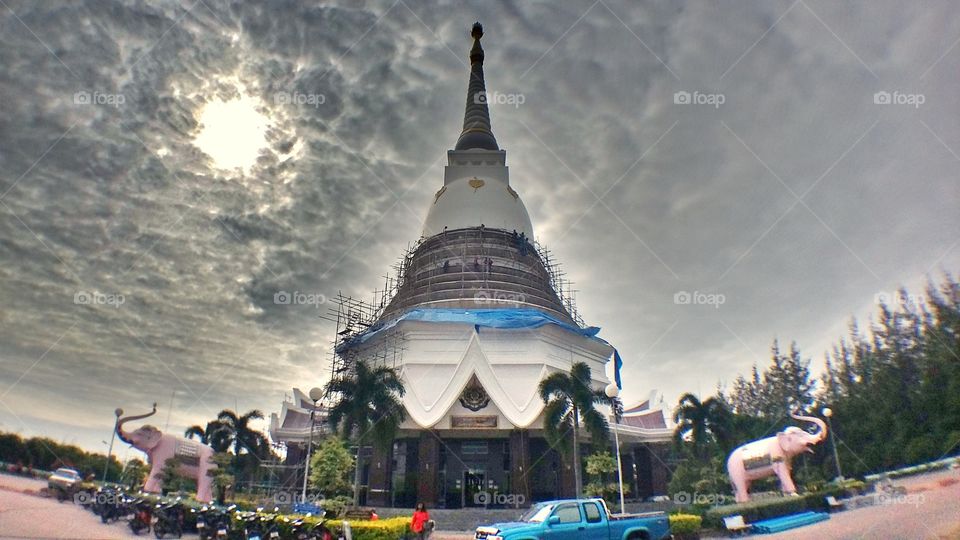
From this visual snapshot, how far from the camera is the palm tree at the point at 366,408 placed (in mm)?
25312

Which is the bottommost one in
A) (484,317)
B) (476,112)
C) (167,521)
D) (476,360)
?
(167,521)

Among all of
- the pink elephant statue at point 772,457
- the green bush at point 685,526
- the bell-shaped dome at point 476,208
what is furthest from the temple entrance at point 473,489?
the bell-shaped dome at point 476,208

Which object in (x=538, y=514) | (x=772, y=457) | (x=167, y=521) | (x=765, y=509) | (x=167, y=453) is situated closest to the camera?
(x=538, y=514)

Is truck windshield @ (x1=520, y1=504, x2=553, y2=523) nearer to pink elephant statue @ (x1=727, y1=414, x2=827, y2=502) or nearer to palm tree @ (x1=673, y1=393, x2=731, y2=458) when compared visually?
pink elephant statue @ (x1=727, y1=414, x2=827, y2=502)

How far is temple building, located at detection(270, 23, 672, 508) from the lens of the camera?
1184 inches

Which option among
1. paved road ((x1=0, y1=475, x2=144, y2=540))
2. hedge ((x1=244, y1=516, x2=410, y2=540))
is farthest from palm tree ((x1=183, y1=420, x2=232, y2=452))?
hedge ((x1=244, y1=516, x2=410, y2=540))

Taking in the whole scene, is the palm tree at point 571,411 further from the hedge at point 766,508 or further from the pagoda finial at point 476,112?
the pagoda finial at point 476,112

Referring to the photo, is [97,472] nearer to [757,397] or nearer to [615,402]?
[615,402]

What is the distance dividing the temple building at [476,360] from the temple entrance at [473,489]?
6 centimetres

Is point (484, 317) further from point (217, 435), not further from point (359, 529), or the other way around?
point (359, 529)

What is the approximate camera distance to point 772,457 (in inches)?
953

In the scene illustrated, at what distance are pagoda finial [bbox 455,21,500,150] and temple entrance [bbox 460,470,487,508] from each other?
1279 inches

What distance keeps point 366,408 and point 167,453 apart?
885cm

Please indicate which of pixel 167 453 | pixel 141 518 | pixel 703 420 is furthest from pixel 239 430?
pixel 703 420
